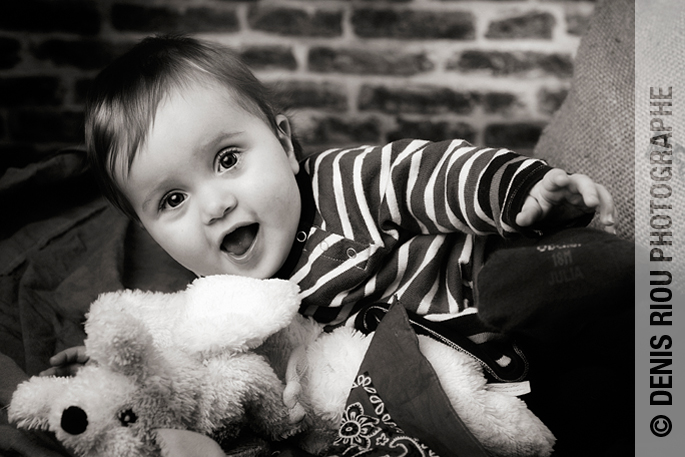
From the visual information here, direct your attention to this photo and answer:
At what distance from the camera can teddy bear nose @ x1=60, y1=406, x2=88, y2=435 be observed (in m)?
0.48

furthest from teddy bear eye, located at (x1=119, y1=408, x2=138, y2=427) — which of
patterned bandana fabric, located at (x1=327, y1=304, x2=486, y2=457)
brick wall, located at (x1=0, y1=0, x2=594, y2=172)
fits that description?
brick wall, located at (x1=0, y1=0, x2=594, y2=172)

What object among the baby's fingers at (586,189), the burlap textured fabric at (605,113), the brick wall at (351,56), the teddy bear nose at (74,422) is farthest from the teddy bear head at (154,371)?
the brick wall at (351,56)

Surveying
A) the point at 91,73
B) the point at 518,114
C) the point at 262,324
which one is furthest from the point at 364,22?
the point at 262,324

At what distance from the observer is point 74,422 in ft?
1.58

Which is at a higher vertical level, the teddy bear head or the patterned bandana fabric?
the teddy bear head

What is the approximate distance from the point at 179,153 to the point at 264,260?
0.18 meters

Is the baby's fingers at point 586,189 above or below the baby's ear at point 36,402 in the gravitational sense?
above

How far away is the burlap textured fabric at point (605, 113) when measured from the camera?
70 cm

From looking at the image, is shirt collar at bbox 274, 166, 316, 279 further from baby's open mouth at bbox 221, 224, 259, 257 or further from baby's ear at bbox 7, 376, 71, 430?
baby's ear at bbox 7, 376, 71, 430

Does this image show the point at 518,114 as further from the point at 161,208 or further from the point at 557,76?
the point at 161,208

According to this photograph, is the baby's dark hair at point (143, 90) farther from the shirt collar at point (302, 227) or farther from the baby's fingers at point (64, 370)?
the baby's fingers at point (64, 370)

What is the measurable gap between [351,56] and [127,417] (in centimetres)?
112

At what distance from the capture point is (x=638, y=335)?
610 millimetres
